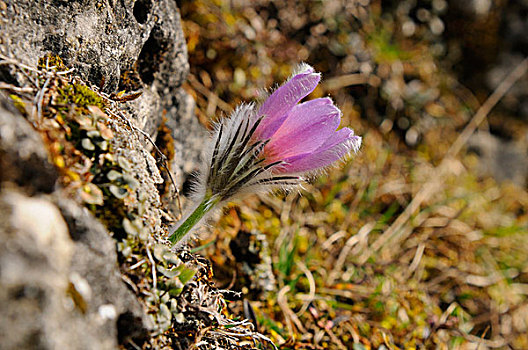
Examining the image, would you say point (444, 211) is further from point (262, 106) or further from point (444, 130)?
point (262, 106)

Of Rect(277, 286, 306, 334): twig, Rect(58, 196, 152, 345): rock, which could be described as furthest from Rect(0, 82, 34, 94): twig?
Rect(277, 286, 306, 334): twig

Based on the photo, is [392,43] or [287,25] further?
[392,43]

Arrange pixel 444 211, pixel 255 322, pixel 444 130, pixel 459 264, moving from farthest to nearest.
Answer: pixel 444 130
pixel 444 211
pixel 459 264
pixel 255 322

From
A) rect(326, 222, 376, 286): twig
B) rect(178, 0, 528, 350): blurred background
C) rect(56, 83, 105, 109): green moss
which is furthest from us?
rect(326, 222, 376, 286): twig

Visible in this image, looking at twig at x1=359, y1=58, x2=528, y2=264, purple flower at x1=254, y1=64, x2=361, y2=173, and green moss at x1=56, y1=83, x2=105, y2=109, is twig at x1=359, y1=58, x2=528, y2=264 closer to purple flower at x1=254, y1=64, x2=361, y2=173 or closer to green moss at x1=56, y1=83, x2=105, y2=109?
purple flower at x1=254, y1=64, x2=361, y2=173

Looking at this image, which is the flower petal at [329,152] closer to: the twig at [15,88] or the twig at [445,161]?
the twig at [15,88]

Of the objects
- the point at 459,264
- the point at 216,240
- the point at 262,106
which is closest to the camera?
the point at 262,106

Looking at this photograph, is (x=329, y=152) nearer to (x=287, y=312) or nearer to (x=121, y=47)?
(x=121, y=47)

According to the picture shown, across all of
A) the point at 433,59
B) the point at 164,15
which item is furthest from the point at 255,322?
the point at 433,59
